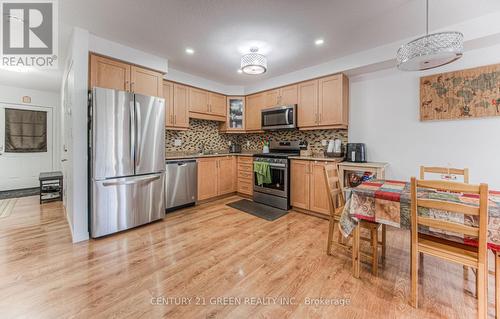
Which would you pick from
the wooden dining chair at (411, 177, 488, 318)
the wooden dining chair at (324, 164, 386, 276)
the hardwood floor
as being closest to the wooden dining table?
the wooden dining chair at (411, 177, 488, 318)

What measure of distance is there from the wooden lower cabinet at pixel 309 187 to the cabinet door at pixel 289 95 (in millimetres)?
1202

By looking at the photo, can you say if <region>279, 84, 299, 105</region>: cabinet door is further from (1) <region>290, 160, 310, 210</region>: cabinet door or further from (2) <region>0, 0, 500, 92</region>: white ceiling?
(1) <region>290, 160, 310, 210</region>: cabinet door

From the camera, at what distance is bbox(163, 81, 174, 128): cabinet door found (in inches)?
144

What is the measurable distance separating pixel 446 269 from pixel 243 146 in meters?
4.16

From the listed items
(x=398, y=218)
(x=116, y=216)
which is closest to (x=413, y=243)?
(x=398, y=218)

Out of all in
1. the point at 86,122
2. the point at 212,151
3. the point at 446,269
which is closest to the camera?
the point at 446,269

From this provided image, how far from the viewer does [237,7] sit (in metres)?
2.04

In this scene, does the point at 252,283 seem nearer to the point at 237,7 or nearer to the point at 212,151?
the point at 237,7

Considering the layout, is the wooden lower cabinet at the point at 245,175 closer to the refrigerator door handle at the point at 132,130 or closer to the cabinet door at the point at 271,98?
the cabinet door at the point at 271,98

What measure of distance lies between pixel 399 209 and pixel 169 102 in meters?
3.67

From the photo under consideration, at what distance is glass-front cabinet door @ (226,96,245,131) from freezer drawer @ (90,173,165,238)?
220 cm

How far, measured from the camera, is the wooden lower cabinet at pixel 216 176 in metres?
3.99
